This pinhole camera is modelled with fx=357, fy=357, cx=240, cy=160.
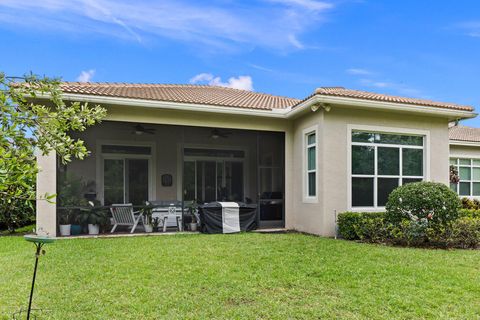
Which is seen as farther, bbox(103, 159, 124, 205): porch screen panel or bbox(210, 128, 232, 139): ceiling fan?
bbox(210, 128, 232, 139): ceiling fan

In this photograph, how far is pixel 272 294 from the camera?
15.5ft

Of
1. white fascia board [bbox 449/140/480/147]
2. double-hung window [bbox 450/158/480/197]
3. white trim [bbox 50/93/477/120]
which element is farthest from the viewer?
double-hung window [bbox 450/158/480/197]

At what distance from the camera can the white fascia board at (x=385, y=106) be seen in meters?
9.85

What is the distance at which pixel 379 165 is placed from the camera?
10781 mm

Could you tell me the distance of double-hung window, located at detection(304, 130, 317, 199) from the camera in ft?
35.2

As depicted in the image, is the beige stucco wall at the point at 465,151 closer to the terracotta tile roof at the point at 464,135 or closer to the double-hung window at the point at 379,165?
the terracotta tile roof at the point at 464,135

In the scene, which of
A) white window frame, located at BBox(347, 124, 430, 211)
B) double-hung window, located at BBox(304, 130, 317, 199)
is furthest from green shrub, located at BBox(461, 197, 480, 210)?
double-hung window, located at BBox(304, 130, 317, 199)

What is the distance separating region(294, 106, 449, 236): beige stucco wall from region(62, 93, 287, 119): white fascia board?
3.81ft

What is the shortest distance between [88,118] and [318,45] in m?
14.0

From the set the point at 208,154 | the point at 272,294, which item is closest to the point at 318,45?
the point at 208,154

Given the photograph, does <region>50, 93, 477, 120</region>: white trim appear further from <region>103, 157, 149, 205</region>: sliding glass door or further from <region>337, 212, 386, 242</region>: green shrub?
<region>103, 157, 149, 205</region>: sliding glass door

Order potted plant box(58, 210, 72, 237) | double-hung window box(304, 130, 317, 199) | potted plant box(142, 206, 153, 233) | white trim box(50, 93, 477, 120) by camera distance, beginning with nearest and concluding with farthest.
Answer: white trim box(50, 93, 477, 120), potted plant box(58, 210, 72, 237), double-hung window box(304, 130, 317, 199), potted plant box(142, 206, 153, 233)

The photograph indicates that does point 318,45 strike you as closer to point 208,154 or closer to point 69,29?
point 208,154

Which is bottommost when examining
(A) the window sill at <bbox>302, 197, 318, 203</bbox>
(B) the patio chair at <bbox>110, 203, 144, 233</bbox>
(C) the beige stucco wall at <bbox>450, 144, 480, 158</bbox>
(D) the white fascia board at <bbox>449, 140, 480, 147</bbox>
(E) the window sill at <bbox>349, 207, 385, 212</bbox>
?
(B) the patio chair at <bbox>110, 203, 144, 233</bbox>
